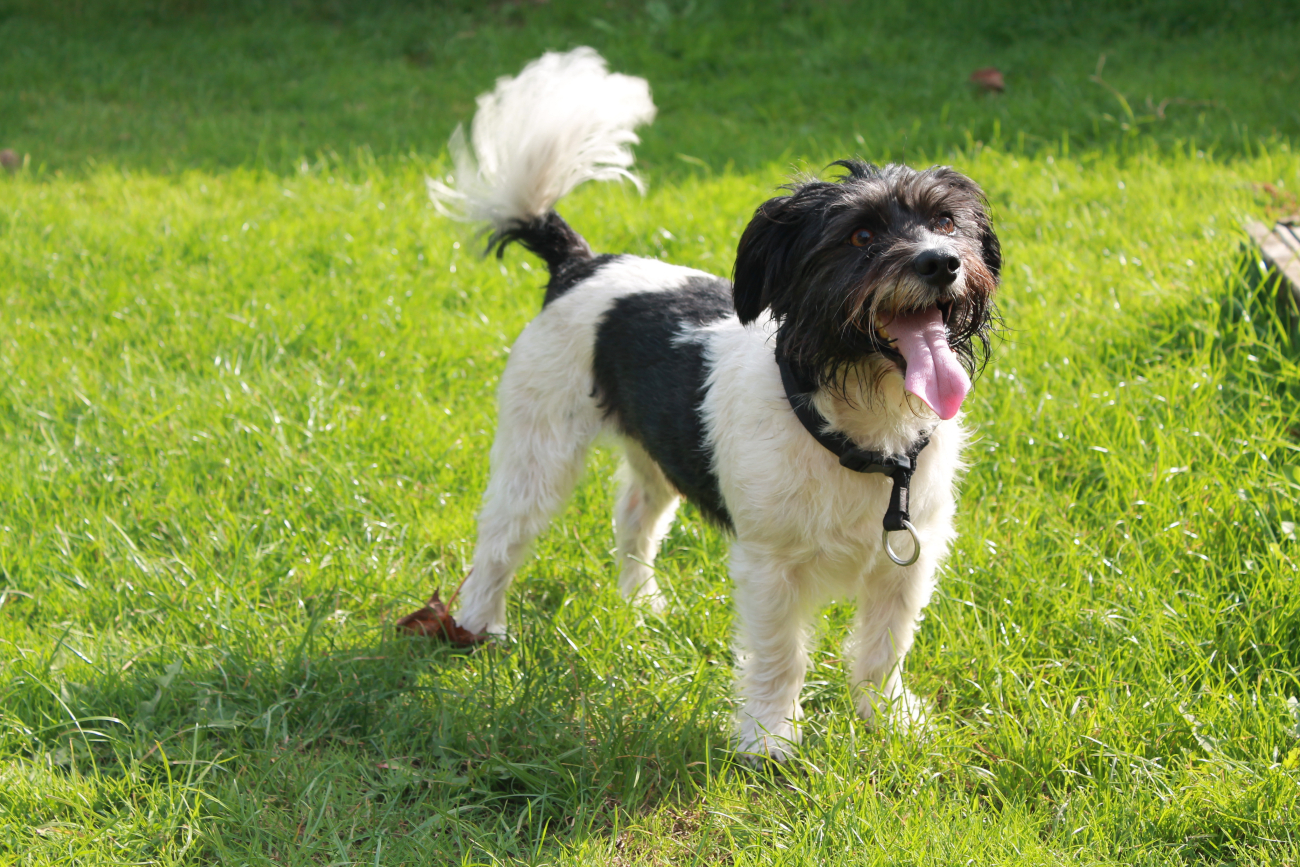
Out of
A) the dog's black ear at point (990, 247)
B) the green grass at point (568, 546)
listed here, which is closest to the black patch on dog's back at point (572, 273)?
the green grass at point (568, 546)

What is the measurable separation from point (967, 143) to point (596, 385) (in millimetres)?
4260

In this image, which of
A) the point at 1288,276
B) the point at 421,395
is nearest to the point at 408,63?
the point at 421,395

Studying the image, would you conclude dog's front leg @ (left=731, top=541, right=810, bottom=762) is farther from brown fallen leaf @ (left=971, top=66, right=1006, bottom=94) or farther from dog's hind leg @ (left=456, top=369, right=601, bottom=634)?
brown fallen leaf @ (left=971, top=66, right=1006, bottom=94)

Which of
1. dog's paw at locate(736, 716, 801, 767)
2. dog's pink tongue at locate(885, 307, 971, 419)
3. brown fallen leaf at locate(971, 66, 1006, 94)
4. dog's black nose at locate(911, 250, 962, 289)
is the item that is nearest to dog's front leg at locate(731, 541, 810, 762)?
dog's paw at locate(736, 716, 801, 767)

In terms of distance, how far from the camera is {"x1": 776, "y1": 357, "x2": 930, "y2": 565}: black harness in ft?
8.14

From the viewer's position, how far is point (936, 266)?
2.18 meters

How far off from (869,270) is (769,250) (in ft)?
1.14

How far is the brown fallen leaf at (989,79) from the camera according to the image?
7.45 metres

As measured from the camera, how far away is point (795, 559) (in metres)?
2.66

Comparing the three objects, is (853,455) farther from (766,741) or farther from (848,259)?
(766,741)

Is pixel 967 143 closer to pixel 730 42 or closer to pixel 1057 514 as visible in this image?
Result: pixel 730 42

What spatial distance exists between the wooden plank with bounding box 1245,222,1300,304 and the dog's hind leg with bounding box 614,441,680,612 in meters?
2.68

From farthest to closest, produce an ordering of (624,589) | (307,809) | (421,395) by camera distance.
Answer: (421,395) < (624,589) < (307,809)

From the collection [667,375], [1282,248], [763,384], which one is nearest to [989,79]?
[1282,248]
